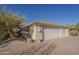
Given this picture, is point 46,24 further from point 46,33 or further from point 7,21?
point 7,21

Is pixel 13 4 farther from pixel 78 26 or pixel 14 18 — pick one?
pixel 78 26

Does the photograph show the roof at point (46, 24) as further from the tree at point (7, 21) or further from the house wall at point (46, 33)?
the tree at point (7, 21)

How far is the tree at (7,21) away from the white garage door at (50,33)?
34cm

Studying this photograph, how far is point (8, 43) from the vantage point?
852cm

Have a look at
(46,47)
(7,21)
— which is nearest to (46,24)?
(46,47)

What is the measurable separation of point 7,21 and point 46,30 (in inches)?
19.5

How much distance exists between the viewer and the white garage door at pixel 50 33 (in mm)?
8555

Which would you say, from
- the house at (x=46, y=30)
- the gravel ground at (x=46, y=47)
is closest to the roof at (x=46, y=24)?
the house at (x=46, y=30)

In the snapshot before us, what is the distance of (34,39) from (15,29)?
263 millimetres

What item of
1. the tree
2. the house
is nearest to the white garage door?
the house

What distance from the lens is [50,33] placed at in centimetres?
856

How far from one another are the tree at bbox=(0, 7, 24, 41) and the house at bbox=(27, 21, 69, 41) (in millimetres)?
183

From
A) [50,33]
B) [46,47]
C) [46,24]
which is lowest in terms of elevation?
[46,47]
